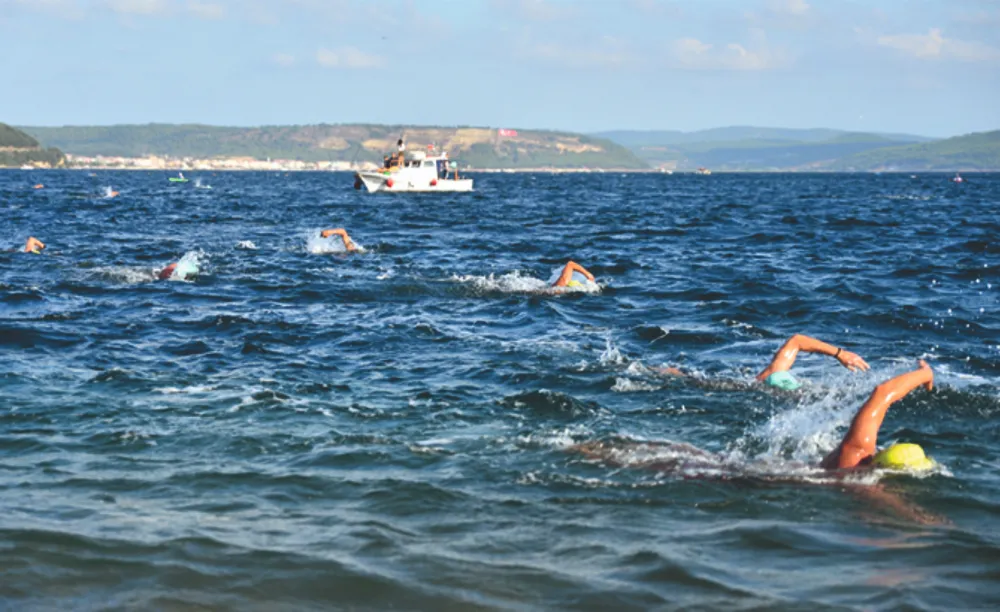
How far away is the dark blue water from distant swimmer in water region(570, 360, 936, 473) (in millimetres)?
91

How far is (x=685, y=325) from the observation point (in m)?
16.2

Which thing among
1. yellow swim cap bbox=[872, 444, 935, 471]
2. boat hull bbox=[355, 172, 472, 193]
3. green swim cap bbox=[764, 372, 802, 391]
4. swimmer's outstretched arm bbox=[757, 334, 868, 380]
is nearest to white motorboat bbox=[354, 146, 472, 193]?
boat hull bbox=[355, 172, 472, 193]

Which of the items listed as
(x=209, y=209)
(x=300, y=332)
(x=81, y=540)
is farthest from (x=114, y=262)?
(x=209, y=209)

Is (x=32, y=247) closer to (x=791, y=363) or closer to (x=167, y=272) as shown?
(x=167, y=272)

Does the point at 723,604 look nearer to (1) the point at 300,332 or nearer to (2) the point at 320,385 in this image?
(2) the point at 320,385

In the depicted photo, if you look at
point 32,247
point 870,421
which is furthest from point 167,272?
point 870,421

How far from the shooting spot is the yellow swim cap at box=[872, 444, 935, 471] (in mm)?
8297

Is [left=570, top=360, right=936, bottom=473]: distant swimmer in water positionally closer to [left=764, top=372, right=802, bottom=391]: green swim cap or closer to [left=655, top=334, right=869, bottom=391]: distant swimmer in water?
[left=655, top=334, right=869, bottom=391]: distant swimmer in water

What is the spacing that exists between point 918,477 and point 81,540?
21.6ft

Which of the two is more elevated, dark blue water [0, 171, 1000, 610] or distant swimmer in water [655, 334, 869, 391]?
distant swimmer in water [655, 334, 869, 391]

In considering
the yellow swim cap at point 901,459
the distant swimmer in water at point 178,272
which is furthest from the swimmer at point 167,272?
the yellow swim cap at point 901,459

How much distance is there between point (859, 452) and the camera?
26.9 ft

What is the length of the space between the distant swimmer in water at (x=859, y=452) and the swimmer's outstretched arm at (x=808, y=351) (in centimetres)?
165

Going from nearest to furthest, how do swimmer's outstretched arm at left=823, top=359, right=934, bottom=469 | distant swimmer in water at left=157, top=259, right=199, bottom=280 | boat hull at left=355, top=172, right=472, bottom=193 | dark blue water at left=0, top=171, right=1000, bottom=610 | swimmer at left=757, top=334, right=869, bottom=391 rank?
dark blue water at left=0, top=171, right=1000, bottom=610 → swimmer's outstretched arm at left=823, top=359, right=934, bottom=469 → swimmer at left=757, top=334, right=869, bottom=391 → distant swimmer in water at left=157, top=259, right=199, bottom=280 → boat hull at left=355, top=172, right=472, bottom=193
